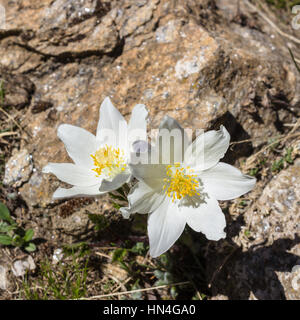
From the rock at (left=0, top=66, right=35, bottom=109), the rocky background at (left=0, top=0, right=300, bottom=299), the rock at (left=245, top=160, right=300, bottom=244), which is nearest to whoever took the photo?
the rock at (left=245, top=160, right=300, bottom=244)

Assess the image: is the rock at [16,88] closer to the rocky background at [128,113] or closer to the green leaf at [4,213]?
the rocky background at [128,113]

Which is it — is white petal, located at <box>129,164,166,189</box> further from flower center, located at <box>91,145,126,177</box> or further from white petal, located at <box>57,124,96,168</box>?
white petal, located at <box>57,124,96,168</box>

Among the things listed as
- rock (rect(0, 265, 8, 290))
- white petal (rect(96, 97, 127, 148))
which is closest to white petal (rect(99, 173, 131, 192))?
white petal (rect(96, 97, 127, 148))

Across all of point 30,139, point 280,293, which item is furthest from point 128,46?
point 280,293

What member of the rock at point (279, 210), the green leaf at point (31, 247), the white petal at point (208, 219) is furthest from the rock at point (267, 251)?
the green leaf at point (31, 247)

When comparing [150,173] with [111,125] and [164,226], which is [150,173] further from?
[111,125]
